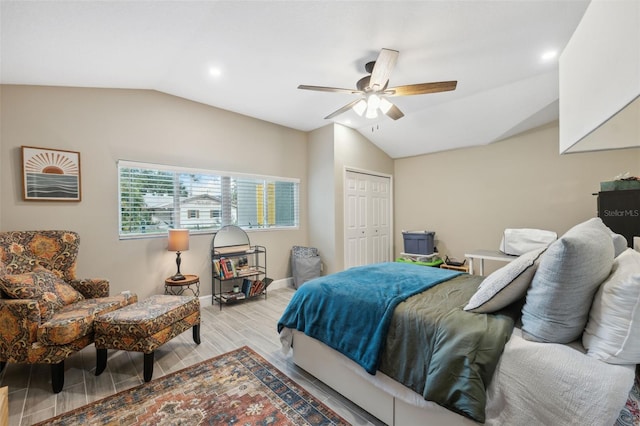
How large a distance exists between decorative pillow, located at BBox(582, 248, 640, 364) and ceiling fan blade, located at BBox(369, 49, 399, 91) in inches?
72.1

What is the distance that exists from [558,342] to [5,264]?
369 cm

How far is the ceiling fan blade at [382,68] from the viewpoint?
205 centimetres

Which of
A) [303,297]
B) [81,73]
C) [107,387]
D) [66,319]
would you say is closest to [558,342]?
[303,297]

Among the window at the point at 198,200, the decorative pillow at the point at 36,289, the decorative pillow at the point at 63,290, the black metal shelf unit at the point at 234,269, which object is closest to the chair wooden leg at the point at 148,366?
the decorative pillow at the point at 36,289

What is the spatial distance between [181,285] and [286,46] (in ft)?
8.98

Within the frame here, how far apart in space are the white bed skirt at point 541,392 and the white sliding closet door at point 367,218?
322cm

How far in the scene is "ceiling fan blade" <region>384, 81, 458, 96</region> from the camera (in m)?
2.37

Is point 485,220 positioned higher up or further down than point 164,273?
higher up

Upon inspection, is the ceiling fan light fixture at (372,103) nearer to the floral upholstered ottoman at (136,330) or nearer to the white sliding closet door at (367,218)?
the white sliding closet door at (367,218)

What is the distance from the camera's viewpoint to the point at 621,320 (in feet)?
3.34

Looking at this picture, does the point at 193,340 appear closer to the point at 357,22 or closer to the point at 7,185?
the point at 7,185

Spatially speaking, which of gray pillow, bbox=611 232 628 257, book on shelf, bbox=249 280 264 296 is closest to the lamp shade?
book on shelf, bbox=249 280 264 296

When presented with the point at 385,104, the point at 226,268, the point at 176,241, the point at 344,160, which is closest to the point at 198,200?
the point at 176,241

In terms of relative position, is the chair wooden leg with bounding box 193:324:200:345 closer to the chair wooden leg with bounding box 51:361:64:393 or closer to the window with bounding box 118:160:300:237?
the chair wooden leg with bounding box 51:361:64:393
